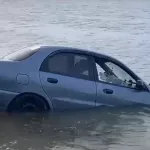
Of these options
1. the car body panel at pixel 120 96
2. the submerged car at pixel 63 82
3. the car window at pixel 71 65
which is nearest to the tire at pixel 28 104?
the submerged car at pixel 63 82

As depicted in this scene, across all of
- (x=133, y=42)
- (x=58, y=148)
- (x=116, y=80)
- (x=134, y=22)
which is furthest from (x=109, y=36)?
(x=58, y=148)

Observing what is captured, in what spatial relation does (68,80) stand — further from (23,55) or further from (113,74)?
(113,74)

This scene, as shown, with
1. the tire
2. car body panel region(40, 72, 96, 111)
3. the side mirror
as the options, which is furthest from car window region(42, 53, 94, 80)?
the side mirror

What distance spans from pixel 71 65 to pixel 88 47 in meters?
15.7

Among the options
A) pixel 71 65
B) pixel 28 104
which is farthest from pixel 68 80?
pixel 28 104

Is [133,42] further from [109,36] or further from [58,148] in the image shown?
[58,148]

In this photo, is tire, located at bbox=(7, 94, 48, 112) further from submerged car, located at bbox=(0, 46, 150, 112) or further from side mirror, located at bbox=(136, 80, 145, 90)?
side mirror, located at bbox=(136, 80, 145, 90)

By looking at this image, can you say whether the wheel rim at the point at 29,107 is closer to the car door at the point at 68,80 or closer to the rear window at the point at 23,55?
the car door at the point at 68,80

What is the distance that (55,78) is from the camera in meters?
11.9

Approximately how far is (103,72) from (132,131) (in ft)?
4.11

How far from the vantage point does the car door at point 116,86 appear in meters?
12.3

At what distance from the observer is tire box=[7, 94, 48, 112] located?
11.8 m

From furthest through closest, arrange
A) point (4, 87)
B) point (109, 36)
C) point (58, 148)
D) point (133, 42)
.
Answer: point (109, 36)
point (133, 42)
point (4, 87)
point (58, 148)

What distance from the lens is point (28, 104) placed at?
11.9 meters
